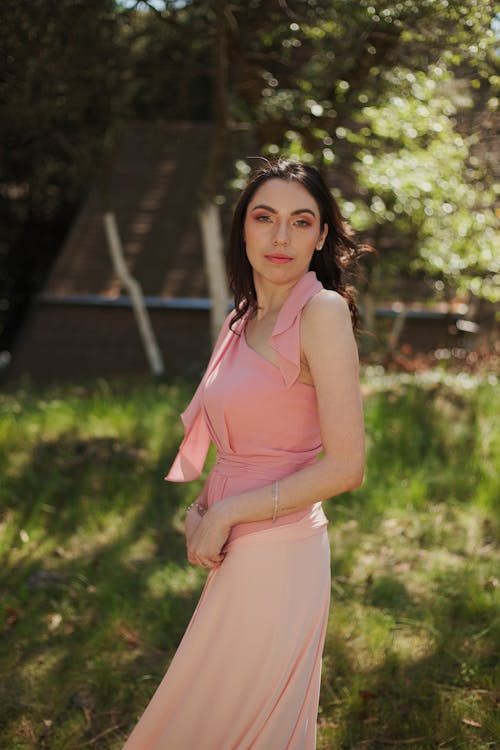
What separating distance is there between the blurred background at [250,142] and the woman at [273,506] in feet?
8.96

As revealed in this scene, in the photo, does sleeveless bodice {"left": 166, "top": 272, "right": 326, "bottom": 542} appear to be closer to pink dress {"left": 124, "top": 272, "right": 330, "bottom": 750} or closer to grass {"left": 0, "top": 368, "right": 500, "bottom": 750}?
pink dress {"left": 124, "top": 272, "right": 330, "bottom": 750}

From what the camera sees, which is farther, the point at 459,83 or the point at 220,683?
the point at 459,83

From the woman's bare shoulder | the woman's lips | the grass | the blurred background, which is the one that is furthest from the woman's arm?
the blurred background

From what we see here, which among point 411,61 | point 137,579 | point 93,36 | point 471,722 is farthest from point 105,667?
point 93,36

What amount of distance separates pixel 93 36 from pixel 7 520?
4962 mm

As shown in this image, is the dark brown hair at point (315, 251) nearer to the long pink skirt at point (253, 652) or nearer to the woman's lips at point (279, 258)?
the woman's lips at point (279, 258)

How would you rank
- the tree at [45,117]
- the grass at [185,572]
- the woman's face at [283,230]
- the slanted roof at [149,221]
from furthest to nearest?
1. the slanted roof at [149,221]
2. the tree at [45,117]
3. the grass at [185,572]
4. the woman's face at [283,230]

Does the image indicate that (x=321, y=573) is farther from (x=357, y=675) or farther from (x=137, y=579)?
(x=137, y=579)

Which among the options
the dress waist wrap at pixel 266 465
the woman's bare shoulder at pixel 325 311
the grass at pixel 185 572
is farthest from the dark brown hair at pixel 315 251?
the grass at pixel 185 572

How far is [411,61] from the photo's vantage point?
25.1 ft

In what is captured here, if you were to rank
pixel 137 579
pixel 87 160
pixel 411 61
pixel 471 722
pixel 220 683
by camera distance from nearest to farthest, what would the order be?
pixel 220 683 < pixel 471 722 < pixel 137 579 < pixel 411 61 < pixel 87 160

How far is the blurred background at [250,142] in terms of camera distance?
7.21 meters

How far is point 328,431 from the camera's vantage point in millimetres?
2350

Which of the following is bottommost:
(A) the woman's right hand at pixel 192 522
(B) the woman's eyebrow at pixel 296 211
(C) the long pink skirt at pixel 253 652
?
(C) the long pink skirt at pixel 253 652
